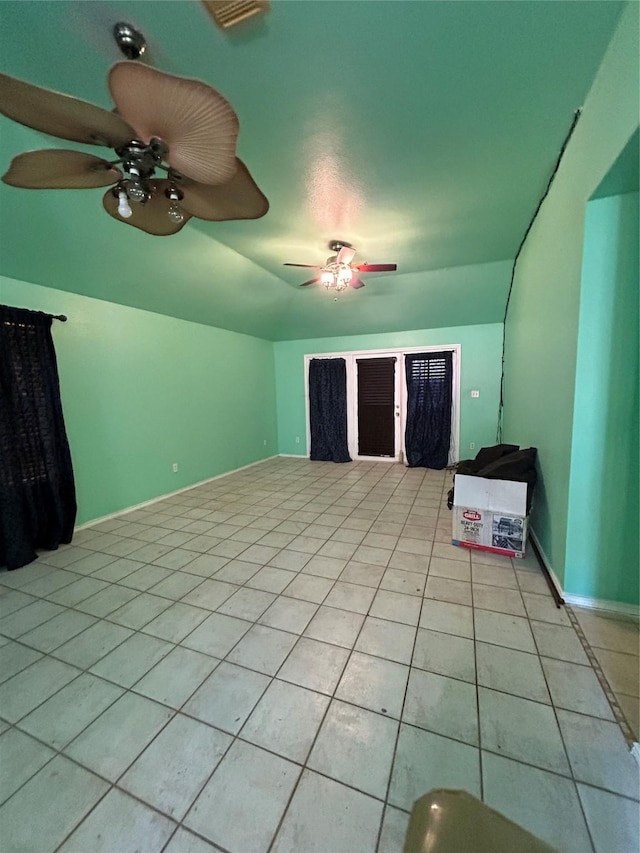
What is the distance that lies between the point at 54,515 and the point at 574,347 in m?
3.95

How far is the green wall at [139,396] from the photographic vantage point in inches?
119

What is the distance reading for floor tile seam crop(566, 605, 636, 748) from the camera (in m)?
1.19

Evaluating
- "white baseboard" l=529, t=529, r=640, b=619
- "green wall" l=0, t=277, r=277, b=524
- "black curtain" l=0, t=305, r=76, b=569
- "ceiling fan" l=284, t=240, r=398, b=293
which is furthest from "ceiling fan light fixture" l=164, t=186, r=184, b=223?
"white baseboard" l=529, t=529, r=640, b=619

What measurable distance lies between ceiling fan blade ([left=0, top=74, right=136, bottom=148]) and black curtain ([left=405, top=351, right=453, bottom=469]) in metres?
4.65

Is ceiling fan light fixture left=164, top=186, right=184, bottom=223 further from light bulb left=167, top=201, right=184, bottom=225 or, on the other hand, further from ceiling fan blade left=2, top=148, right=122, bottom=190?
ceiling fan blade left=2, top=148, right=122, bottom=190

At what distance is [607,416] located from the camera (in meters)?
1.66

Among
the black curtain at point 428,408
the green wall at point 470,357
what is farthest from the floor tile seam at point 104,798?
the green wall at point 470,357

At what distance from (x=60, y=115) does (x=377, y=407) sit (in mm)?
4952

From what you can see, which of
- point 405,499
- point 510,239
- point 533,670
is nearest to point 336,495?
point 405,499

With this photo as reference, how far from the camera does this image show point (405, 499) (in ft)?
12.3

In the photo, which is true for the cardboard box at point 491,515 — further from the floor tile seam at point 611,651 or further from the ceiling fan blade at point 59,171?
the ceiling fan blade at point 59,171

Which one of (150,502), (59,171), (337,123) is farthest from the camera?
(150,502)

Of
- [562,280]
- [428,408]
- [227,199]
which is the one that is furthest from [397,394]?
[227,199]

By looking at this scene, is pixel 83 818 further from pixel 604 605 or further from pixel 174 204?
pixel 604 605
